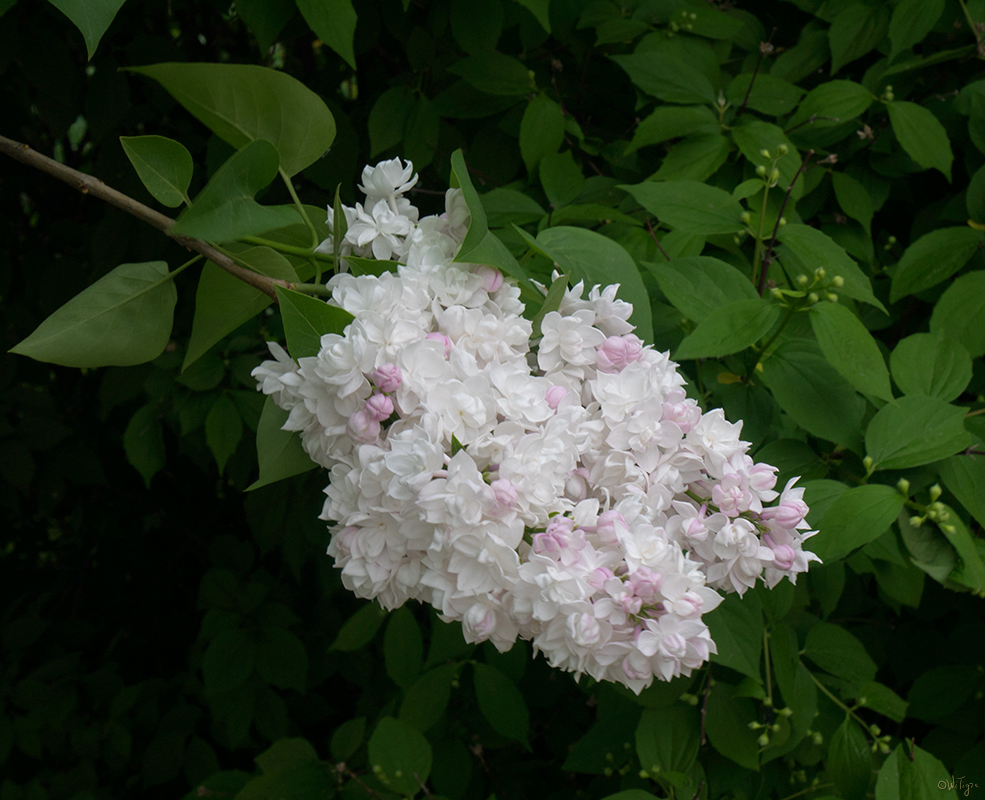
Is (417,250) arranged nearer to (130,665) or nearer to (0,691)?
(0,691)

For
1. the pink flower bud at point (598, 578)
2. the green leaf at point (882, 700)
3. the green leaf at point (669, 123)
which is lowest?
the green leaf at point (882, 700)

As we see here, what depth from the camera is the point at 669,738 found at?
1107 mm

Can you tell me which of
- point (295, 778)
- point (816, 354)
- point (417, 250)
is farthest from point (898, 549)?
point (295, 778)

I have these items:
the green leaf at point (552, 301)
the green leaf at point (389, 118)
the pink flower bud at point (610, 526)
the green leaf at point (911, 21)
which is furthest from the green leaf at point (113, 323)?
the green leaf at point (911, 21)

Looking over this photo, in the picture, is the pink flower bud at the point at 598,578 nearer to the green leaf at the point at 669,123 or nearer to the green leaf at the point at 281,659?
the green leaf at the point at 669,123

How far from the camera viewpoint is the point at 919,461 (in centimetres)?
95

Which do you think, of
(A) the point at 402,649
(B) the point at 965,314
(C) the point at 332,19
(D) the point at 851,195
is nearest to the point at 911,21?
(D) the point at 851,195

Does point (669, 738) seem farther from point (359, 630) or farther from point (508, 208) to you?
point (508, 208)

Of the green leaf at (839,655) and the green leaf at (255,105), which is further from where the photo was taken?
the green leaf at (839,655)

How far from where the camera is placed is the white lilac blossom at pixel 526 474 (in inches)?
22.6

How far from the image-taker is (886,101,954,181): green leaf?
129 centimetres

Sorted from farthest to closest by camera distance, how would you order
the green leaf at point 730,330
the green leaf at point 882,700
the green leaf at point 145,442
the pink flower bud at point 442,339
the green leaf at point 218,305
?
the green leaf at point 145,442 → the green leaf at point 882,700 → the green leaf at point 730,330 → the green leaf at point 218,305 → the pink flower bud at point 442,339

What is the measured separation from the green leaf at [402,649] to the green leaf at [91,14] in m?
1.18

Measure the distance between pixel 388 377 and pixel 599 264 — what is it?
1.18 feet
